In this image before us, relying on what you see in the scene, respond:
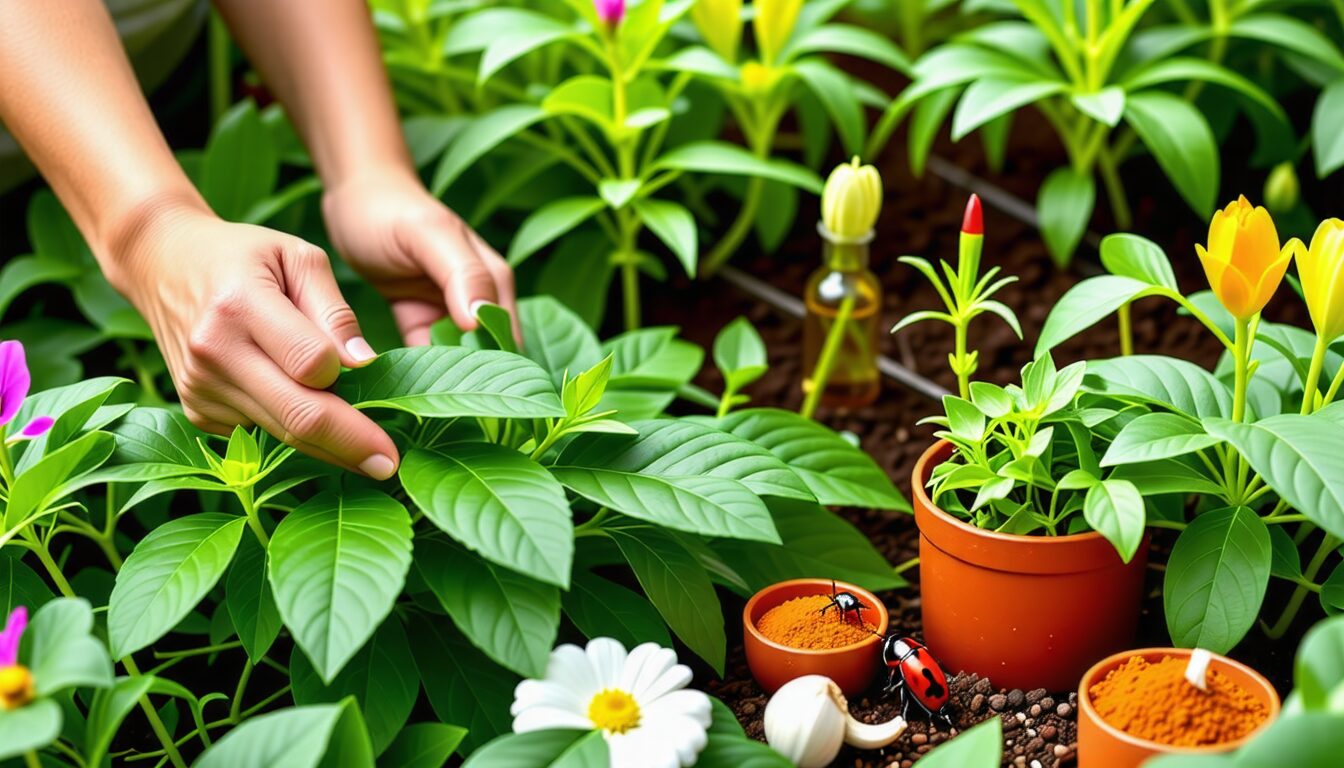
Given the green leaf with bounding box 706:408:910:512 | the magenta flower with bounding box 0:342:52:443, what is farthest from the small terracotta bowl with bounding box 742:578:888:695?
the magenta flower with bounding box 0:342:52:443

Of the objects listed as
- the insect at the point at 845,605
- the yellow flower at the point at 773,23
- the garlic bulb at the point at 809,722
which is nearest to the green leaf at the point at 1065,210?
the yellow flower at the point at 773,23

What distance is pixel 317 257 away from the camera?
3.59 ft

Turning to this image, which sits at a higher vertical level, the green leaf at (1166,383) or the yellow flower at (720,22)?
the yellow flower at (720,22)

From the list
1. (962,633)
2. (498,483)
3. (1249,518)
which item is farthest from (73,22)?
(1249,518)

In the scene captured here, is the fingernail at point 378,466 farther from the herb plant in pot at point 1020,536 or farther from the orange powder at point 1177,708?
the orange powder at point 1177,708

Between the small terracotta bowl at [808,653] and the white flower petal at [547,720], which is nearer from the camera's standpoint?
the white flower petal at [547,720]

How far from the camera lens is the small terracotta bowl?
1.03 m

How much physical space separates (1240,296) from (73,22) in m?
1.02

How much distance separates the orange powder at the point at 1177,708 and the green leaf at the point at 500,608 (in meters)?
0.39

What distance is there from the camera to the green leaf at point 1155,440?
94cm

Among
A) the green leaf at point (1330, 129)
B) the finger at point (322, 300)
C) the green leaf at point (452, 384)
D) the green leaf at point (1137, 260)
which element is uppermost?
the finger at point (322, 300)

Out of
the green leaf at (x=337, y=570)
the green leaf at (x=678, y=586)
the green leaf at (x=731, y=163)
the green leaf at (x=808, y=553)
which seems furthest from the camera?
the green leaf at (x=731, y=163)

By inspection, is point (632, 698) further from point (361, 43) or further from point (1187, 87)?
point (1187, 87)

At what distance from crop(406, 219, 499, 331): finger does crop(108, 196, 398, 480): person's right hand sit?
15cm
